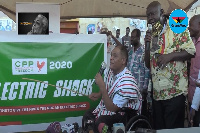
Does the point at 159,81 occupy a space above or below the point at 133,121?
above

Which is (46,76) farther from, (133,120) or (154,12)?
(154,12)

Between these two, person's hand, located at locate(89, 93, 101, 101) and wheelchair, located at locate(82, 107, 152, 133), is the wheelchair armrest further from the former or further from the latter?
person's hand, located at locate(89, 93, 101, 101)

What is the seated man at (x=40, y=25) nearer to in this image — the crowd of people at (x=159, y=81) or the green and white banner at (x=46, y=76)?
the green and white banner at (x=46, y=76)

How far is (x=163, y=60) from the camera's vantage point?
9.71 feet

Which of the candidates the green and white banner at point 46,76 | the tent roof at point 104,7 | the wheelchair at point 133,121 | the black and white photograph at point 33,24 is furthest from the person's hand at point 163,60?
the tent roof at point 104,7

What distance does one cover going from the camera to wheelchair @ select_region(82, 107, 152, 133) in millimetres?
2642

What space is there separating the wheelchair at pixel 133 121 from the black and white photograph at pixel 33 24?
1.54 metres

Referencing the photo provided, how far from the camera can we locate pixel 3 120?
3.47m

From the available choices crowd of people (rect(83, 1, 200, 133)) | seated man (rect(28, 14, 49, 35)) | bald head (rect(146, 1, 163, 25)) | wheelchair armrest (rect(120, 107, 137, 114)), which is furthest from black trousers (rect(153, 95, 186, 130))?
seated man (rect(28, 14, 49, 35))

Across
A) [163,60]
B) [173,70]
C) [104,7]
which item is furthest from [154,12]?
[104,7]

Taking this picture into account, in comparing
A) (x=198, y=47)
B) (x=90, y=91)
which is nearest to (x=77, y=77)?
(x=90, y=91)

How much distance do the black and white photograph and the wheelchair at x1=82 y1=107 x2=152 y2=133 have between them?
154 cm

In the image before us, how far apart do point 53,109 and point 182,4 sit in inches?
129

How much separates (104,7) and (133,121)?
3.93 m
